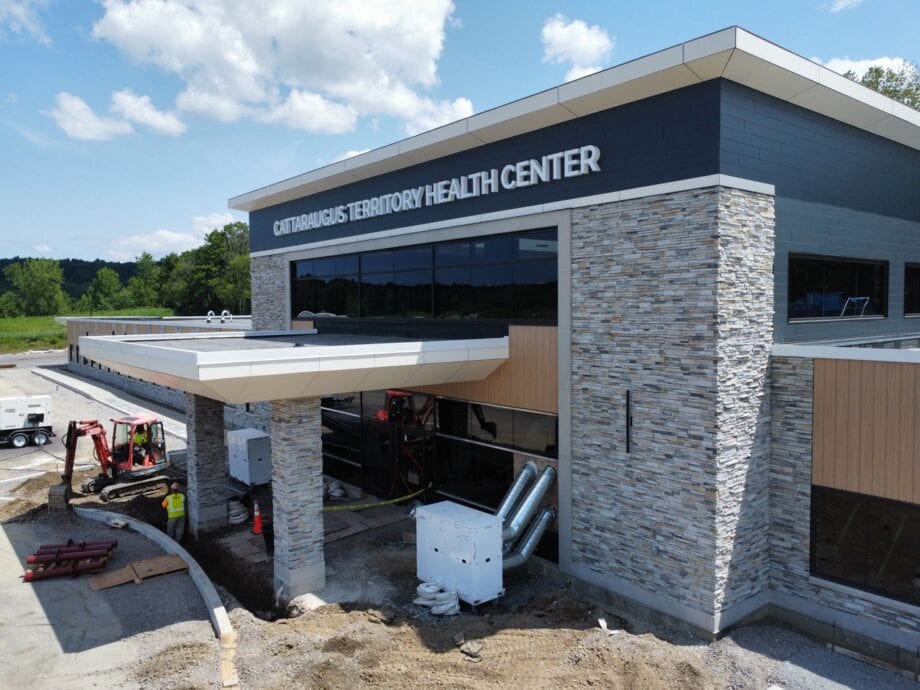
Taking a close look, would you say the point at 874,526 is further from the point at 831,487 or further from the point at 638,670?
the point at 638,670

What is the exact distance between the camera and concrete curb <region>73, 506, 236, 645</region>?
37.8 feet

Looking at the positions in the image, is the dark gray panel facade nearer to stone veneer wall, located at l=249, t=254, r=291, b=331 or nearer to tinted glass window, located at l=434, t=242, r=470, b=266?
tinted glass window, located at l=434, t=242, r=470, b=266

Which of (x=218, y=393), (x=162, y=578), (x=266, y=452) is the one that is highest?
(x=218, y=393)

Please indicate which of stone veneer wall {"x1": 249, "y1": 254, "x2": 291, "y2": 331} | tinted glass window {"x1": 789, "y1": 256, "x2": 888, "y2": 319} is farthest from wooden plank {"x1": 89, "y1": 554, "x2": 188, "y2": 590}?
tinted glass window {"x1": 789, "y1": 256, "x2": 888, "y2": 319}

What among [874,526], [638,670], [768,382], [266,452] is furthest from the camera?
[266,452]

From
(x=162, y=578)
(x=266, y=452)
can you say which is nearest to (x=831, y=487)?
(x=162, y=578)

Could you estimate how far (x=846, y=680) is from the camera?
9.92m

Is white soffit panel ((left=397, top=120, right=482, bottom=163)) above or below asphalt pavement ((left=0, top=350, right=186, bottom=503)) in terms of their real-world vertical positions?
above

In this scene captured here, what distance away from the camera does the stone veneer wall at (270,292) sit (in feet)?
76.7

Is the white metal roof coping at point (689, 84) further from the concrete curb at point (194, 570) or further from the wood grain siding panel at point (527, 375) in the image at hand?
the concrete curb at point (194, 570)

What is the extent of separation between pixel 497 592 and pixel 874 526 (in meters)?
6.85

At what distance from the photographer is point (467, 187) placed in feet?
51.0

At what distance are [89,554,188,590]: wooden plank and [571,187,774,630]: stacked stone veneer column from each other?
9404 millimetres

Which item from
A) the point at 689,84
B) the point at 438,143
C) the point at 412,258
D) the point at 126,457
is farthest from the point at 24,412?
the point at 689,84
